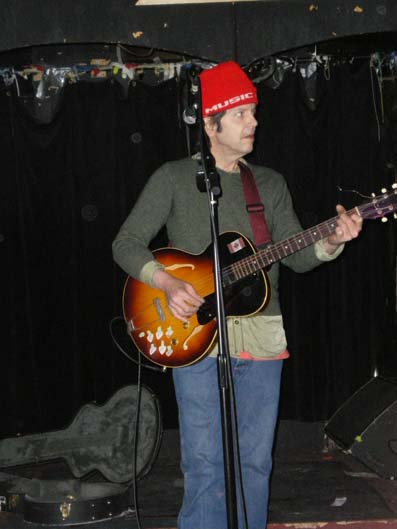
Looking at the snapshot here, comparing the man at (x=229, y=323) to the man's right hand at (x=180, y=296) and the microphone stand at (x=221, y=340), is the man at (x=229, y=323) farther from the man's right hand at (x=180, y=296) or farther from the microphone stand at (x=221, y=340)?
the microphone stand at (x=221, y=340)

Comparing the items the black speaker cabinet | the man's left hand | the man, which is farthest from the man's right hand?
the black speaker cabinet

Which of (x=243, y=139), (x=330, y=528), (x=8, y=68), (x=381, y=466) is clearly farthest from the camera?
(x=8, y=68)

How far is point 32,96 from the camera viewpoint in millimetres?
5406

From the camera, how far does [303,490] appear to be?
4664 mm

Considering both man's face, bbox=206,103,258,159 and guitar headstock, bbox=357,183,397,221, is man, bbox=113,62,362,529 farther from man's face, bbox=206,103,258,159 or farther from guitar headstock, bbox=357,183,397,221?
guitar headstock, bbox=357,183,397,221

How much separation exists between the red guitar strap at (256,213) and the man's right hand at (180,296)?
38 centimetres

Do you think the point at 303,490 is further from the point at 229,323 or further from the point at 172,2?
the point at 172,2

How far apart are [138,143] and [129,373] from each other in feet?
5.25

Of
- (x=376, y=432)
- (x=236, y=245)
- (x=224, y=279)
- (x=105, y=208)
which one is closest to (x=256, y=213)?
(x=236, y=245)

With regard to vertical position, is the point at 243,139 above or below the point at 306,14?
below

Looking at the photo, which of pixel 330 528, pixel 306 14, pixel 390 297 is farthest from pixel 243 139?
pixel 390 297

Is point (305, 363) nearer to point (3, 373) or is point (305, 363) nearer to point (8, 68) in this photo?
point (3, 373)

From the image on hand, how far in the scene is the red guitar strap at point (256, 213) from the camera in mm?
2996

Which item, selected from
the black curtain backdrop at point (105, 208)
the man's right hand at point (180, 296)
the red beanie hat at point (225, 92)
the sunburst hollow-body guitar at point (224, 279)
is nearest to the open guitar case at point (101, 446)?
the black curtain backdrop at point (105, 208)
